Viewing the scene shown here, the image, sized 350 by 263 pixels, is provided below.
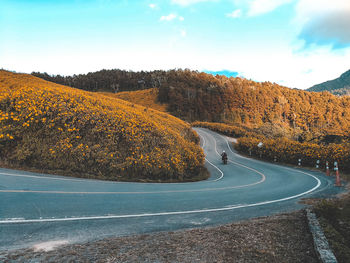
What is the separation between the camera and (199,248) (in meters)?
3.55

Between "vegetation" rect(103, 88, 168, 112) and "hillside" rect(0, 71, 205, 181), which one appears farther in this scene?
"vegetation" rect(103, 88, 168, 112)

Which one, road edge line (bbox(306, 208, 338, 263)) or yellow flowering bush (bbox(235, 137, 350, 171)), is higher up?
yellow flowering bush (bbox(235, 137, 350, 171))

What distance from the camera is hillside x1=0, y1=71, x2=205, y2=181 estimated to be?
30.5 ft

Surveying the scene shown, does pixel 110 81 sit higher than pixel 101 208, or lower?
higher

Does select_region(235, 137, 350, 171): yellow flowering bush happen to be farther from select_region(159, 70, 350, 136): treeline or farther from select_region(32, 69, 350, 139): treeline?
select_region(159, 70, 350, 136): treeline

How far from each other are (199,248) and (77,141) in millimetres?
8621

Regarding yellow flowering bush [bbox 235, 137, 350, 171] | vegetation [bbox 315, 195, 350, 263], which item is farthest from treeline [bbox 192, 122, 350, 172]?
vegetation [bbox 315, 195, 350, 263]

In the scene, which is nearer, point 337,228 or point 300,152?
point 337,228

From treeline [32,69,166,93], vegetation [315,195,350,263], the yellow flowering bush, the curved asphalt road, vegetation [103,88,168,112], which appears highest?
treeline [32,69,166,93]

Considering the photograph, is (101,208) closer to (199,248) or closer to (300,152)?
(199,248)

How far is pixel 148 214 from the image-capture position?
5340mm

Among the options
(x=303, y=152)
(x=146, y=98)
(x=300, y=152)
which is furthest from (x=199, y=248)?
(x=146, y=98)

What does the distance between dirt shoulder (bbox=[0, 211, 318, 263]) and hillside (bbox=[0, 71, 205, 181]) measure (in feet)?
19.8

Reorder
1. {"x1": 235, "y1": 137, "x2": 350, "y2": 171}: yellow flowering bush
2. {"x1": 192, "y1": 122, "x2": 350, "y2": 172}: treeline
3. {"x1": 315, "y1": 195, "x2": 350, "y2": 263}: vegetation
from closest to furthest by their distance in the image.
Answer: {"x1": 315, "y1": 195, "x2": 350, "y2": 263}: vegetation < {"x1": 235, "y1": 137, "x2": 350, "y2": 171}: yellow flowering bush < {"x1": 192, "y1": 122, "x2": 350, "y2": 172}: treeline
